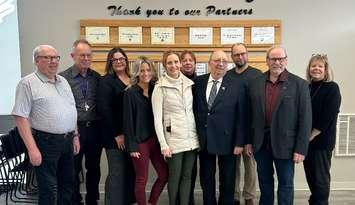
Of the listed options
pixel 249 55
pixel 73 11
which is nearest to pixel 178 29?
pixel 249 55

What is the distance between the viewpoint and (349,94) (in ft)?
12.8

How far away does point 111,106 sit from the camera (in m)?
2.96

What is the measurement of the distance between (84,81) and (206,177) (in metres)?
1.34

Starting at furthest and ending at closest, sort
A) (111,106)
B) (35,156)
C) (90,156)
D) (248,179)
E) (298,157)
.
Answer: (248,179) → (90,156) → (111,106) → (298,157) → (35,156)

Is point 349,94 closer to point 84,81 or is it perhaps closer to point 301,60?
point 301,60

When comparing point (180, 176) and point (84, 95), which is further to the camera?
point (84, 95)

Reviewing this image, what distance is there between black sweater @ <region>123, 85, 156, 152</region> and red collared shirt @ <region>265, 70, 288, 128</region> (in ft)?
3.06

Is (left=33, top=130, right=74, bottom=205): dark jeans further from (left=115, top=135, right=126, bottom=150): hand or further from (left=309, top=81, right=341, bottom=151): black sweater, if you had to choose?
(left=309, top=81, right=341, bottom=151): black sweater

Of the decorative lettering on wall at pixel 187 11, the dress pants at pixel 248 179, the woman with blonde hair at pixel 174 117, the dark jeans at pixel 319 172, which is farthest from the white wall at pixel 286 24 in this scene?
the woman with blonde hair at pixel 174 117

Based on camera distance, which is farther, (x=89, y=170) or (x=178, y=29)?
(x=178, y=29)

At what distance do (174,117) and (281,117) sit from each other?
83 centimetres

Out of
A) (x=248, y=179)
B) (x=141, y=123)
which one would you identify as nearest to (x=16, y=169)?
(x=141, y=123)

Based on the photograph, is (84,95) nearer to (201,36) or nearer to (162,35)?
(162,35)

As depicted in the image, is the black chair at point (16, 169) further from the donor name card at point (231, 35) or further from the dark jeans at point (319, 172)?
Result: the dark jeans at point (319, 172)
